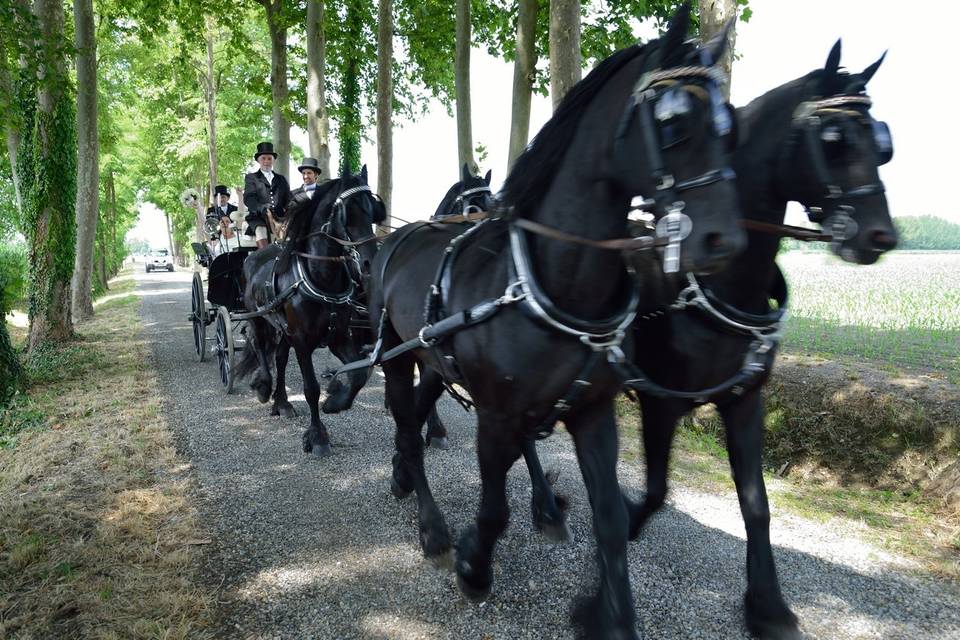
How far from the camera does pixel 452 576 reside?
3.38 metres

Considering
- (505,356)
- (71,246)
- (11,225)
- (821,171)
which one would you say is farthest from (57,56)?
(11,225)

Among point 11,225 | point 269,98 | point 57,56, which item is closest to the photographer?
point 57,56

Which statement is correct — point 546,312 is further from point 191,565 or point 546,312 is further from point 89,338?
point 89,338

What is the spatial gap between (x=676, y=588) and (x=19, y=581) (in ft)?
11.2

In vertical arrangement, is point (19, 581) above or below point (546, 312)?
below

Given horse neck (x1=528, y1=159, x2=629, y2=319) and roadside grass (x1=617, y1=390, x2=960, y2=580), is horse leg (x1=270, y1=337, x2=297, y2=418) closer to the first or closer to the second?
roadside grass (x1=617, y1=390, x2=960, y2=580)

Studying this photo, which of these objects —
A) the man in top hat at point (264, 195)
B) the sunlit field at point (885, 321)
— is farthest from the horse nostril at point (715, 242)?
the man in top hat at point (264, 195)

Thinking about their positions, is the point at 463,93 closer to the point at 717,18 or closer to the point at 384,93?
the point at 384,93

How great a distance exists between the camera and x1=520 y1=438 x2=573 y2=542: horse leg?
3695mm

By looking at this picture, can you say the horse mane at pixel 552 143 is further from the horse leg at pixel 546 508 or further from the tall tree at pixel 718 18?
the tall tree at pixel 718 18

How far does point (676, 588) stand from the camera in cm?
323

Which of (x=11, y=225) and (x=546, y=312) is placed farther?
(x=11, y=225)

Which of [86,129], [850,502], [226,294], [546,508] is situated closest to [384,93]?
[226,294]

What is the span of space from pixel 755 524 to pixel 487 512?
4.06 ft
